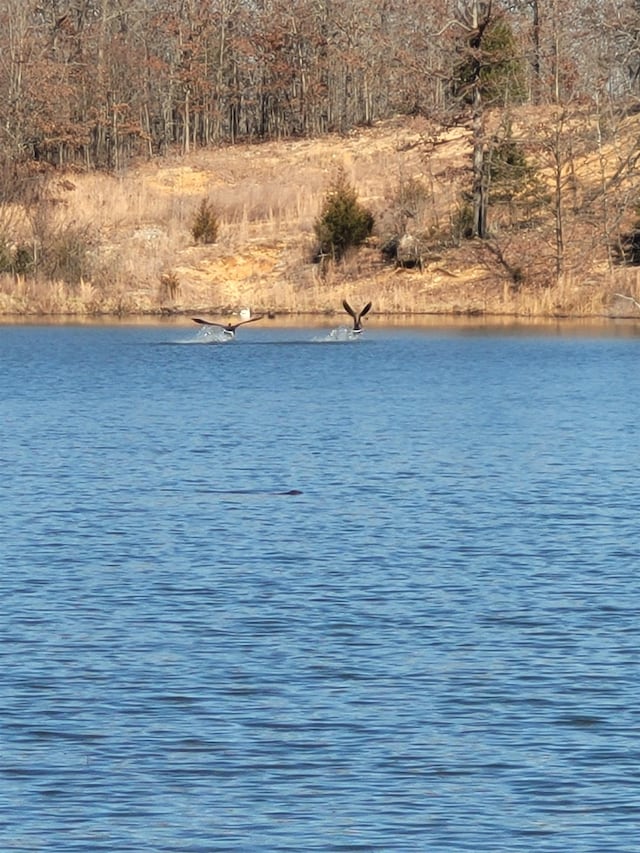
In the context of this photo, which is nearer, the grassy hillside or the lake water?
the lake water

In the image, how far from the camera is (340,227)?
68.3m

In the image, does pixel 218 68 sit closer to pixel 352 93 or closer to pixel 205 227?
pixel 352 93

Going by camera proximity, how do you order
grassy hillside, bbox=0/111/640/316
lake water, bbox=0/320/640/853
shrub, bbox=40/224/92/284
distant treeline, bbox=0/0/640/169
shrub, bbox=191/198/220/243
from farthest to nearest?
distant treeline, bbox=0/0/640/169 < shrub, bbox=191/198/220/243 < shrub, bbox=40/224/92/284 < grassy hillside, bbox=0/111/640/316 < lake water, bbox=0/320/640/853

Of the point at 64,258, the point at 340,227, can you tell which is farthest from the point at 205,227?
the point at 64,258

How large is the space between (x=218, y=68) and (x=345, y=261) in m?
35.5

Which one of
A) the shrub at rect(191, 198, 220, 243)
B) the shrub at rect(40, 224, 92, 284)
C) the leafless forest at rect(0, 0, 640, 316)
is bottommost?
the shrub at rect(40, 224, 92, 284)

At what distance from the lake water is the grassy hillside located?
29820 millimetres

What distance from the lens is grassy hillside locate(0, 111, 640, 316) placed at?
214 feet

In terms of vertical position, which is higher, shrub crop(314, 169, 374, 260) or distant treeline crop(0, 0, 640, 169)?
distant treeline crop(0, 0, 640, 169)

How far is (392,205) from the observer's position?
72000mm

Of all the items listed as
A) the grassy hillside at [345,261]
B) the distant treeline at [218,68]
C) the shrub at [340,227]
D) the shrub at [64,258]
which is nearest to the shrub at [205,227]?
the grassy hillside at [345,261]

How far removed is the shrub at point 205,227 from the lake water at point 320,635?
36.3 metres

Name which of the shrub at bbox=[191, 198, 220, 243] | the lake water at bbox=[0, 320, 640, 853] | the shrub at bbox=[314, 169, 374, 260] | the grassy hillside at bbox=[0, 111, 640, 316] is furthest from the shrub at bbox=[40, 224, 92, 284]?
the lake water at bbox=[0, 320, 640, 853]

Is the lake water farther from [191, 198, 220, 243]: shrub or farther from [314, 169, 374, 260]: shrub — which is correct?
[191, 198, 220, 243]: shrub
